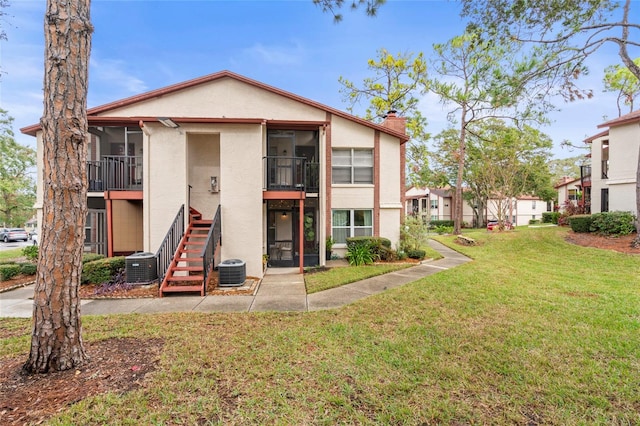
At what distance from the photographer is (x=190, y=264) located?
27.0ft

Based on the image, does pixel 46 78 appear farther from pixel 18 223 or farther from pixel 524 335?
pixel 18 223

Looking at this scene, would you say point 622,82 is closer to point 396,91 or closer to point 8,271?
point 396,91

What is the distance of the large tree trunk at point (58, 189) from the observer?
318 centimetres

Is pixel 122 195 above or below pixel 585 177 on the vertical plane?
below

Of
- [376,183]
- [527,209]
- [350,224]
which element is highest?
[376,183]

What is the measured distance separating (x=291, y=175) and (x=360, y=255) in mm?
4173

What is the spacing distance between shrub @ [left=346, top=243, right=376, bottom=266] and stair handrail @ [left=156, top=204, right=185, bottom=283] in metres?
6.13

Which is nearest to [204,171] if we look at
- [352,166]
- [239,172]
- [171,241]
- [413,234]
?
[239,172]

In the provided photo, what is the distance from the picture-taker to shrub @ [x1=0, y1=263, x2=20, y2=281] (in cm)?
812

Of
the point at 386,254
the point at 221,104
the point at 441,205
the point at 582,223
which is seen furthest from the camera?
the point at 441,205

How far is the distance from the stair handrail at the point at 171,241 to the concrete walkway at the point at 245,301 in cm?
142

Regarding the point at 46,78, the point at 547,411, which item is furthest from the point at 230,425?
the point at 46,78

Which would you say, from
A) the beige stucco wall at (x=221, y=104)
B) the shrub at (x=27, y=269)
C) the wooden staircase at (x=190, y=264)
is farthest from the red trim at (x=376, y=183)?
the shrub at (x=27, y=269)

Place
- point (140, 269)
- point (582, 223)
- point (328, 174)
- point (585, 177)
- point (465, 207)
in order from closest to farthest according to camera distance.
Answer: point (140, 269)
point (328, 174)
point (582, 223)
point (585, 177)
point (465, 207)
